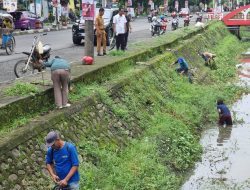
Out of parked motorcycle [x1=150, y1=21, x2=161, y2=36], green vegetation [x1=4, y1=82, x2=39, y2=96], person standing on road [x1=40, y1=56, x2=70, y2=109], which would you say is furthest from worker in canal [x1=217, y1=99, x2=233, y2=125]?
parked motorcycle [x1=150, y1=21, x2=161, y2=36]

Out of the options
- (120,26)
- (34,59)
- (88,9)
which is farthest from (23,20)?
(34,59)

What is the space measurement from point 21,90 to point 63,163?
3.26m

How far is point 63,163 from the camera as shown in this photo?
6.35 m

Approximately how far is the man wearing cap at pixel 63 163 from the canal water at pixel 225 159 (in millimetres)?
4015

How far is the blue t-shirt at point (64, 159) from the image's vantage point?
20.7 ft

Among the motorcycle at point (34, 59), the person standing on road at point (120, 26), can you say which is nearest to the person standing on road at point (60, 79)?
the motorcycle at point (34, 59)

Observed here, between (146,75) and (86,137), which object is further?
(146,75)

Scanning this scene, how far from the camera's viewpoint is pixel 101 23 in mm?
16797

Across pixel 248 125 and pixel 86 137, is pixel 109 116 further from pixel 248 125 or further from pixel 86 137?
pixel 248 125

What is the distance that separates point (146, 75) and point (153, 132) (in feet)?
13.2

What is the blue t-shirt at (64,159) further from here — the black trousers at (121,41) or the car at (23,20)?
the car at (23,20)

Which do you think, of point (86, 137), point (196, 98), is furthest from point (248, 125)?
point (86, 137)

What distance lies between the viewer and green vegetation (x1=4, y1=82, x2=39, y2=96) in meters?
9.13

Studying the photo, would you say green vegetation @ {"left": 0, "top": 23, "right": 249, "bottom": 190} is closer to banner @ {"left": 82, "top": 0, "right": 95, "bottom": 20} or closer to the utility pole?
the utility pole
